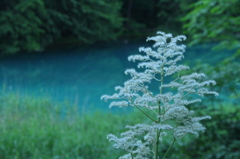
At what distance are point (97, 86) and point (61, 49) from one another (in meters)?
8.73

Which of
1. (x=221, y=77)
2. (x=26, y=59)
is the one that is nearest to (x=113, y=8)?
(x=26, y=59)

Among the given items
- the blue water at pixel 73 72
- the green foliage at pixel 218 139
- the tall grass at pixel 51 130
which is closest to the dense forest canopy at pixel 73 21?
the blue water at pixel 73 72

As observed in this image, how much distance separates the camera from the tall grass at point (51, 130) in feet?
14.2

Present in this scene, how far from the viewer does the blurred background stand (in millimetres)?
3772

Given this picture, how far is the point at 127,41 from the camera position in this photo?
21000 millimetres

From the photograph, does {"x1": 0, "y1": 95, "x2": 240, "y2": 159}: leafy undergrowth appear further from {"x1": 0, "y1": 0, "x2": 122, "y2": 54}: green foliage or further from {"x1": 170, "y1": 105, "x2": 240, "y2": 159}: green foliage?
{"x1": 0, "y1": 0, "x2": 122, "y2": 54}: green foliage

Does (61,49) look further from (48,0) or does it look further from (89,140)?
(89,140)

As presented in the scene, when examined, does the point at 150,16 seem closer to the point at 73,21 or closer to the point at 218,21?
the point at 73,21

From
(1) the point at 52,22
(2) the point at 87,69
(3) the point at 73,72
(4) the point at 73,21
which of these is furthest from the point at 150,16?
(3) the point at 73,72

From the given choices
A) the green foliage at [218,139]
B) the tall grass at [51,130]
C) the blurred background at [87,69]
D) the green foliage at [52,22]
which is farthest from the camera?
the green foliage at [52,22]

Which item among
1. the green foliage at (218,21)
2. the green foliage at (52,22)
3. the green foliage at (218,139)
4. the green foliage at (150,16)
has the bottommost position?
the green foliage at (218,139)

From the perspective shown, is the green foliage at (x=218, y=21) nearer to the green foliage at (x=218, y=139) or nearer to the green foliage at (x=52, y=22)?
the green foliage at (x=218, y=139)

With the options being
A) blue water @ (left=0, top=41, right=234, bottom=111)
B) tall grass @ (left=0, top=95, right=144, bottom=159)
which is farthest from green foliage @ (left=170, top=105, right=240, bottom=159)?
blue water @ (left=0, top=41, right=234, bottom=111)

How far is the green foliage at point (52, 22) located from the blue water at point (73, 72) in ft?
2.10
